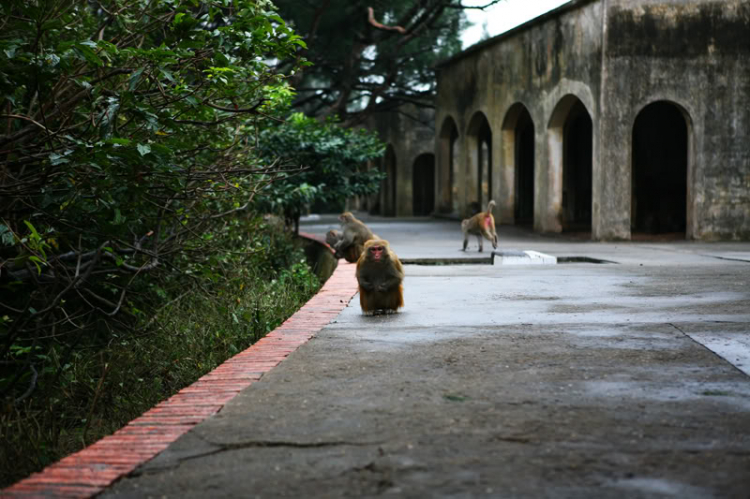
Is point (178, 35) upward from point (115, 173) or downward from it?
upward

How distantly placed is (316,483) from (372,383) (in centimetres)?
141

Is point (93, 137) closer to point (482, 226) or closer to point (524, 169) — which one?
point (482, 226)

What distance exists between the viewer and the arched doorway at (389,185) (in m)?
32.2

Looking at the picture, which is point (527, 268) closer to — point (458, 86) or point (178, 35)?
point (178, 35)

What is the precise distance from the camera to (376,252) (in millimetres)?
6363

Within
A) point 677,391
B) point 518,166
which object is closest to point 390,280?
point 677,391

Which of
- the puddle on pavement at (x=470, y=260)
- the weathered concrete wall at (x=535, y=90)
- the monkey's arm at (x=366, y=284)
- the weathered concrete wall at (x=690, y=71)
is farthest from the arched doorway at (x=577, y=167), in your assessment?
the monkey's arm at (x=366, y=284)

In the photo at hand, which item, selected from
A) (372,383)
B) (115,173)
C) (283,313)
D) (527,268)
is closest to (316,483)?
(372,383)

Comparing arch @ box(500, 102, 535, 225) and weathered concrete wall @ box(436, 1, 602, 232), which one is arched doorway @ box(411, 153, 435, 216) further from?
weathered concrete wall @ box(436, 1, 602, 232)

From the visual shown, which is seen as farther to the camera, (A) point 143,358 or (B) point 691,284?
(B) point 691,284

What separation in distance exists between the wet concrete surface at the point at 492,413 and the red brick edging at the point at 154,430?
8 cm

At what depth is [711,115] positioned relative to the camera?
15.7 m

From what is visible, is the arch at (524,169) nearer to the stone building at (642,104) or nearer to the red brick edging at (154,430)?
the stone building at (642,104)

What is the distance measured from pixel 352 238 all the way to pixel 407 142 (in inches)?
818
